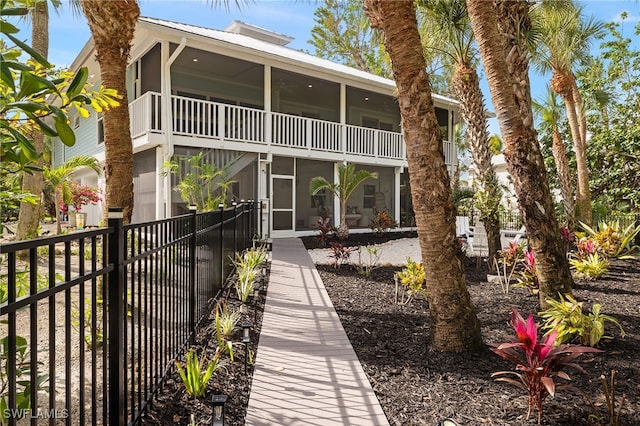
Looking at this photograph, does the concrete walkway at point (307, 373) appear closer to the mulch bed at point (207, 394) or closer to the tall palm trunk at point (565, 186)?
the mulch bed at point (207, 394)

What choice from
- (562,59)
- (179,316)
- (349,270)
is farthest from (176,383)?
(562,59)

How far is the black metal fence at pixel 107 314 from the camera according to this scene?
1670 mm

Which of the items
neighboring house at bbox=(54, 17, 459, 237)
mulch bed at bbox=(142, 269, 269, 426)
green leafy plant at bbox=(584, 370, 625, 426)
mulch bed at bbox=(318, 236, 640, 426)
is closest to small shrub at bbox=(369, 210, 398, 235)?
neighboring house at bbox=(54, 17, 459, 237)

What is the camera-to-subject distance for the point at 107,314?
2832 millimetres

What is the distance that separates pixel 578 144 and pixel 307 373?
16.1 meters

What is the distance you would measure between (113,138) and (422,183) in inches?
166

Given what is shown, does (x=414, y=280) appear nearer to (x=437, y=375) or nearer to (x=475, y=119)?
(x=437, y=375)

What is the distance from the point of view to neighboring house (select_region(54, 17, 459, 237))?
1279cm

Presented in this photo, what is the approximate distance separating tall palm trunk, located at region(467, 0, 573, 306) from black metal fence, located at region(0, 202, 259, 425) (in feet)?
13.5

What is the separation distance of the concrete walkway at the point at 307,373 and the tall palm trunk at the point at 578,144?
1300cm

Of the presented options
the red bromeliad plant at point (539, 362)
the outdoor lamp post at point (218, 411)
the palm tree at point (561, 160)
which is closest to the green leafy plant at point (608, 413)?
the red bromeliad plant at point (539, 362)

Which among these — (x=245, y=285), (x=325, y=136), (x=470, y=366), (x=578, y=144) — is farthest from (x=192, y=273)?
(x=578, y=144)

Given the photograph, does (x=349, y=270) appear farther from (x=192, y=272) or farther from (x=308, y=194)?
(x=308, y=194)

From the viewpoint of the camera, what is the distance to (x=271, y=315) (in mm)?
5883
